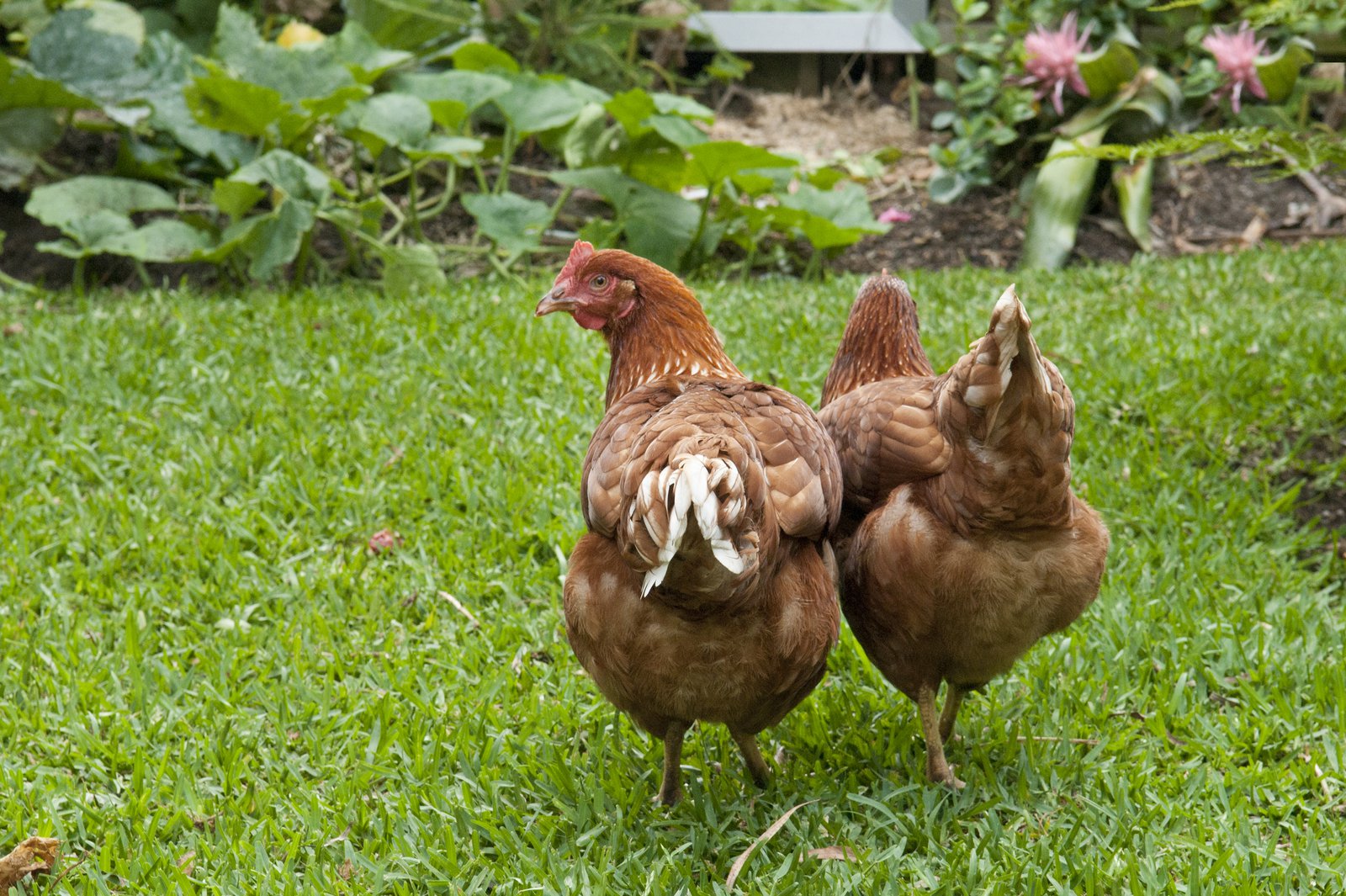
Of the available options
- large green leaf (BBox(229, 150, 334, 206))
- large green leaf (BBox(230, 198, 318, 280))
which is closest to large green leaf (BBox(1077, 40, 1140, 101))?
large green leaf (BBox(229, 150, 334, 206))

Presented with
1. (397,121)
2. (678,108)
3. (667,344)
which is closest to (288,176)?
(397,121)

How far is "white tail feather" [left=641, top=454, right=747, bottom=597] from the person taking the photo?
1.94 m

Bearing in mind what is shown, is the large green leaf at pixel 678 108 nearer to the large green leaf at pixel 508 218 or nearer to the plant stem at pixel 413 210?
the large green leaf at pixel 508 218

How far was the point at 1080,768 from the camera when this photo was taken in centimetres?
279

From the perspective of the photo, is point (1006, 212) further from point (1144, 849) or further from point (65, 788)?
point (65, 788)

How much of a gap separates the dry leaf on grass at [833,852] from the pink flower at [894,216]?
528cm

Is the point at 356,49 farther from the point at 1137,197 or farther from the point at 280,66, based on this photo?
the point at 1137,197

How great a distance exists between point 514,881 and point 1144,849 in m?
1.30

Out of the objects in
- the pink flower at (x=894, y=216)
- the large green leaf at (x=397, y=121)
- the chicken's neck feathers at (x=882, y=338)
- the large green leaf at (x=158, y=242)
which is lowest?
the pink flower at (x=894, y=216)

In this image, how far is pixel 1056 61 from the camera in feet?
22.8

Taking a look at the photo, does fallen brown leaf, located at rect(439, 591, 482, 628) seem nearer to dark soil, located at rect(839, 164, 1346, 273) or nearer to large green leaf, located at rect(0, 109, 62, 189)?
dark soil, located at rect(839, 164, 1346, 273)

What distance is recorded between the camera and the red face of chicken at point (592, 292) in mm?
2908

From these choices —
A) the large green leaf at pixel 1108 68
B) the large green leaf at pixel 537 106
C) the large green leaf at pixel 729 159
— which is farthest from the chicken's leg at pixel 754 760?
the large green leaf at pixel 1108 68

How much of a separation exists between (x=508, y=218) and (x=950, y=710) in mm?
3887
